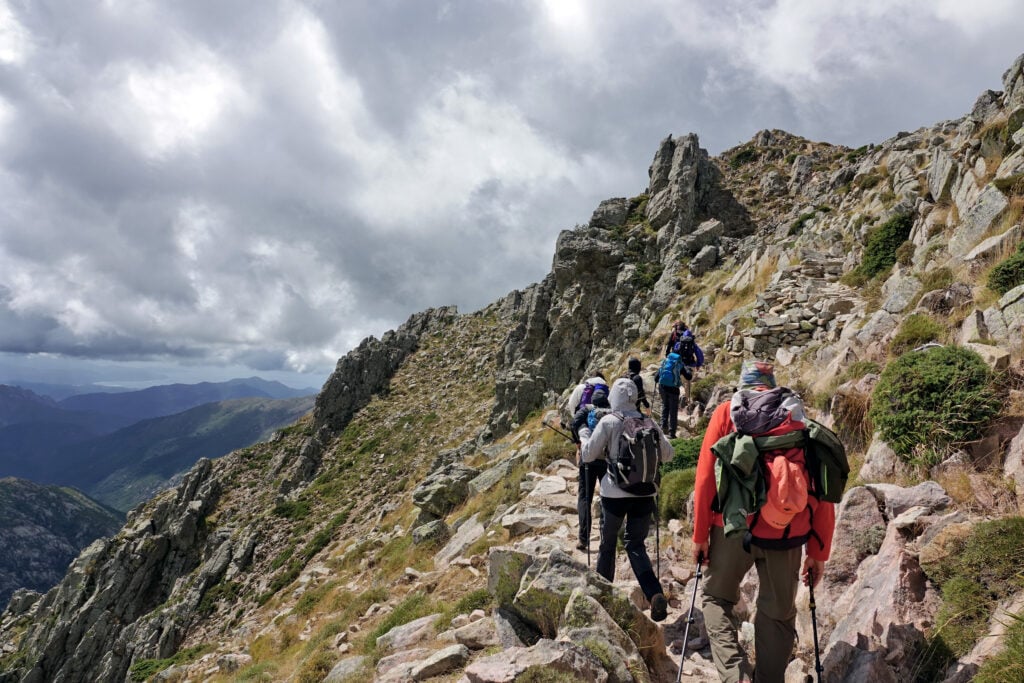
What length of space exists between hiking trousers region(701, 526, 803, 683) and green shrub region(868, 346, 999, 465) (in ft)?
11.5

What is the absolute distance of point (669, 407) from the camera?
1341 cm

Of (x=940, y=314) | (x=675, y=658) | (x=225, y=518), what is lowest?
(x=225, y=518)

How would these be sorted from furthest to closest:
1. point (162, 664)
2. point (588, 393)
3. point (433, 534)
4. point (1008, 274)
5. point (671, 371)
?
point (162, 664) < point (433, 534) < point (671, 371) < point (588, 393) < point (1008, 274)

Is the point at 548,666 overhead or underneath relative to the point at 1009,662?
underneath

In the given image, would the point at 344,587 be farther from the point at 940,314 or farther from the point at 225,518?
the point at 225,518

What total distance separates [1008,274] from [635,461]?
26.0 feet

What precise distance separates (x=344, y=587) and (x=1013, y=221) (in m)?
20.8

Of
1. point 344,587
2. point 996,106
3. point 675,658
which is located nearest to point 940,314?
point 675,658

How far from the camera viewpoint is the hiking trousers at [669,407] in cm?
1329

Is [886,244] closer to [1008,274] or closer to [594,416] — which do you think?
[1008,274]

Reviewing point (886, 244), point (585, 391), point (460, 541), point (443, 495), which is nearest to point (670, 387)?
point (585, 391)

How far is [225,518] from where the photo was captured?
44406 mm

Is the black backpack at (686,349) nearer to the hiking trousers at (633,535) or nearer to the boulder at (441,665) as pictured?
the hiking trousers at (633,535)

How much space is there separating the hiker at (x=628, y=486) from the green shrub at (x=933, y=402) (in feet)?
10.4
